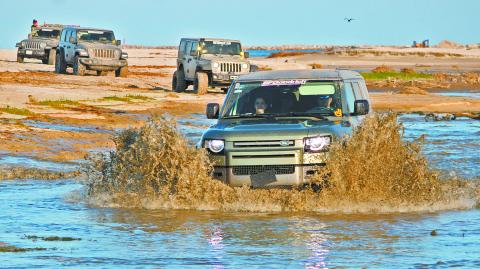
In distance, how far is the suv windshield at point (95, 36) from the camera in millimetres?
44812

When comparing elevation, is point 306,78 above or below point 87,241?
above

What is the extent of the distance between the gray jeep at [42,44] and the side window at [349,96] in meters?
44.4

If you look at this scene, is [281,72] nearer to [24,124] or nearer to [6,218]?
[6,218]

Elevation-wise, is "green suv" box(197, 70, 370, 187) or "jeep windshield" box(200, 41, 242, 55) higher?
"jeep windshield" box(200, 41, 242, 55)

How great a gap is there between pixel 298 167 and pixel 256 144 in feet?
1.66

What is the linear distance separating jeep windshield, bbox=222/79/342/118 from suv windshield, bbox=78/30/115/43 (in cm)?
3194

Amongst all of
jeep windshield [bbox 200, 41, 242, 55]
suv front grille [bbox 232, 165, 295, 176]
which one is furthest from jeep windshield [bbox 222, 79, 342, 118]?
jeep windshield [bbox 200, 41, 242, 55]

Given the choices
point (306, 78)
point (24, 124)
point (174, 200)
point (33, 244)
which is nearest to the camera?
point (33, 244)

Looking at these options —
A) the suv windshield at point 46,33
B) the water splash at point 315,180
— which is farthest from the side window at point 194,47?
the water splash at point 315,180

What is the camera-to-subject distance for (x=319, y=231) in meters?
10.7

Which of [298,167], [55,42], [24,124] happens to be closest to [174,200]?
[298,167]

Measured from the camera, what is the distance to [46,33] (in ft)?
190

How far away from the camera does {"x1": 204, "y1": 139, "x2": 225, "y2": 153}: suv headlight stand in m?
12.0

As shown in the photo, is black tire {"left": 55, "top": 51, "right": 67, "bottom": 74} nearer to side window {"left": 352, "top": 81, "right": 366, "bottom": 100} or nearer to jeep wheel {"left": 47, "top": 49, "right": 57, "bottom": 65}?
jeep wheel {"left": 47, "top": 49, "right": 57, "bottom": 65}
